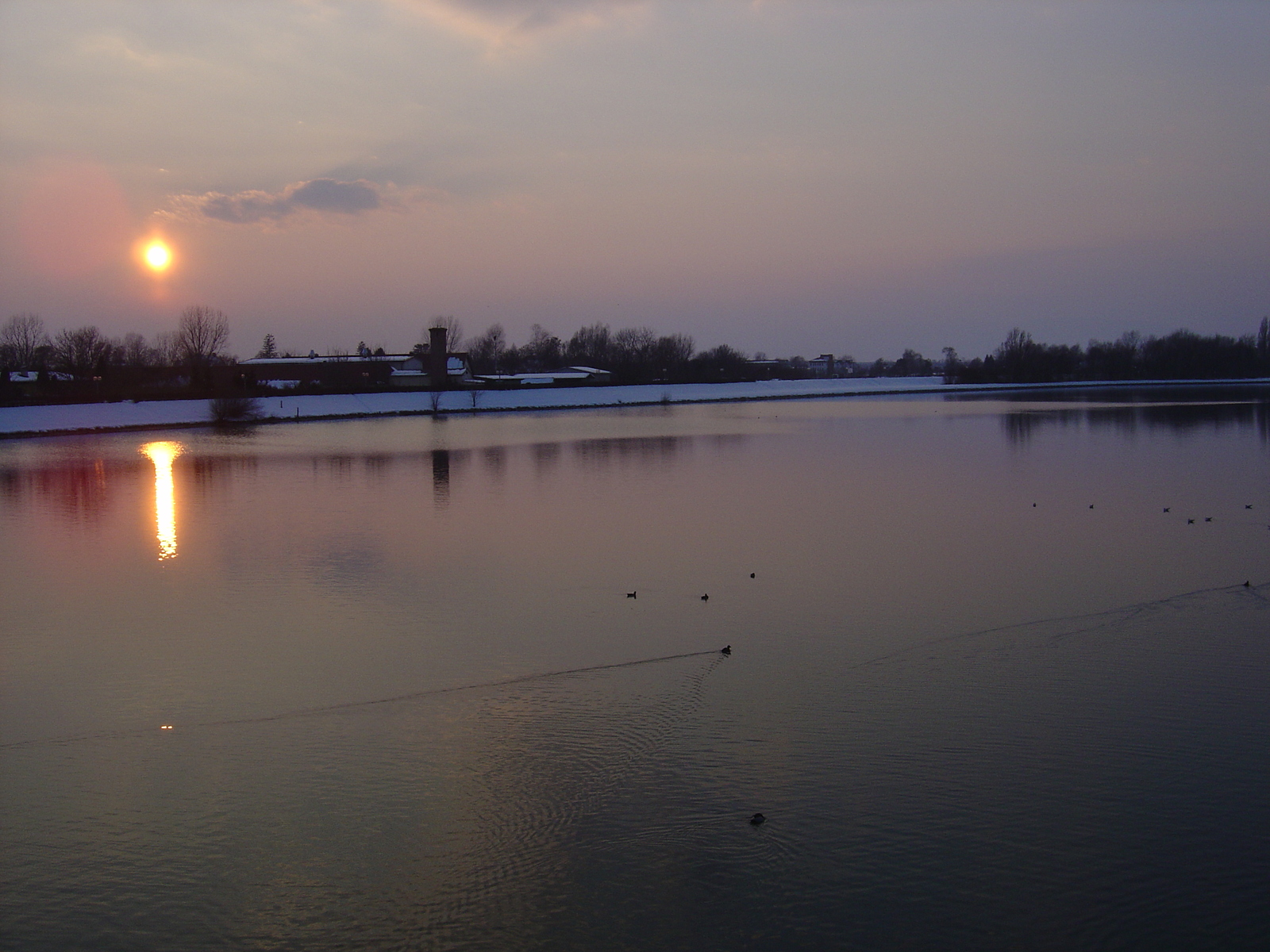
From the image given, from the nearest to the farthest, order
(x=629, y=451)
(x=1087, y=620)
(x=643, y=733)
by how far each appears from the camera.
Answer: (x=643, y=733) < (x=1087, y=620) < (x=629, y=451)

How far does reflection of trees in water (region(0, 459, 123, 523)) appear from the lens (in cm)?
1753

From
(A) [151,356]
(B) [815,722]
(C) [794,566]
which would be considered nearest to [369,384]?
(A) [151,356]

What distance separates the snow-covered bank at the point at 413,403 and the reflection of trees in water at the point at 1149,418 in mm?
28952

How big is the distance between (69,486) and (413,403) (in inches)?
1588

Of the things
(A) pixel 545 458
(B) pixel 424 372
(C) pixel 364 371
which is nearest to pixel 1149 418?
(A) pixel 545 458

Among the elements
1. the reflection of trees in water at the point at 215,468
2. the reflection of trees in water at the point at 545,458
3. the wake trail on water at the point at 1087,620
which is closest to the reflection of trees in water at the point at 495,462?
the reflection of trees in water at the point at 545,458

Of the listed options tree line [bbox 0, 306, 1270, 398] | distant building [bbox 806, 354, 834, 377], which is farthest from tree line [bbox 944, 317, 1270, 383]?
distant building [bbox 806, 354, 834, 377]

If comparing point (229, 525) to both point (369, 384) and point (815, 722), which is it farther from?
point (369, 384)

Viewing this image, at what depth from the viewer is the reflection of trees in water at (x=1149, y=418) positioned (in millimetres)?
32062

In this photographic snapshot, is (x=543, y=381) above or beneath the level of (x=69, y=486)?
above

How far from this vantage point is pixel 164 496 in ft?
63.0

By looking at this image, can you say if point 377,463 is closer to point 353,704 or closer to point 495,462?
point 495,462

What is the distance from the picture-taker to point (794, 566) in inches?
443

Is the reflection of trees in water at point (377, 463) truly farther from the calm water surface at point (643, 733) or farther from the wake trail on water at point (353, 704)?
the wake trail on water at point (353, 704)
